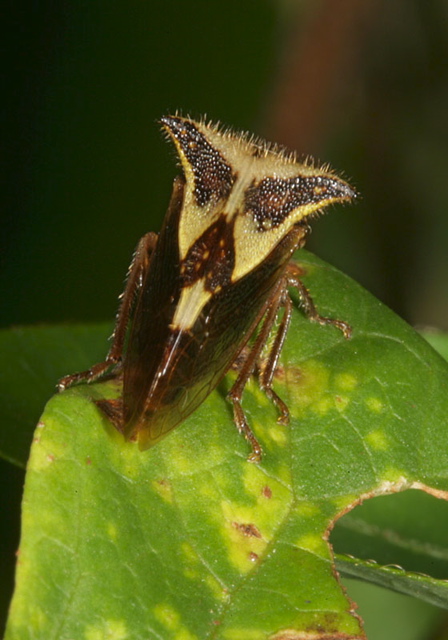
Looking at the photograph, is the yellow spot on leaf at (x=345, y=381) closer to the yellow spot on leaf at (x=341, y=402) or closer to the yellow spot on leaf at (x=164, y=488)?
the yellow spot on leaf at (x=341, y=402)

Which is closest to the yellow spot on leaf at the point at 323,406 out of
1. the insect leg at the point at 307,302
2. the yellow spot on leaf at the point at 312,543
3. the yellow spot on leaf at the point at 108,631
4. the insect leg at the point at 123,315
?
the insect leg at the point at 307,302

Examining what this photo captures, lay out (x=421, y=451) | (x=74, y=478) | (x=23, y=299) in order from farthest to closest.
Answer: (x=23, y=299) < (x=421, y=451) < (x=74, y=478)

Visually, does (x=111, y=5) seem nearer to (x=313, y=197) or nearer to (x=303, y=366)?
(x=313, y=197)

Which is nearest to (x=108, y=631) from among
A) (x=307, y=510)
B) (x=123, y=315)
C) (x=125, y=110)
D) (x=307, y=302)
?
(x=307, y=510)

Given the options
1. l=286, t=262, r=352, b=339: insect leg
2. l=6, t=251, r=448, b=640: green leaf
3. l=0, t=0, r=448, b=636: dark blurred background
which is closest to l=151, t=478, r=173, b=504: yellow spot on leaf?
l=6, t=251, r=448, b=640: green leaf

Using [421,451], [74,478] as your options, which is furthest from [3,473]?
[421,451]

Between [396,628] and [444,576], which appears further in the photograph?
[396,628]
